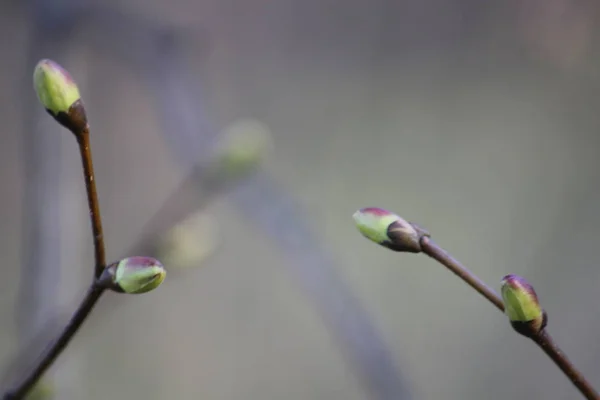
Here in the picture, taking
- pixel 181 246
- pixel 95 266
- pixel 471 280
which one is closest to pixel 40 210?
pixel 181 246

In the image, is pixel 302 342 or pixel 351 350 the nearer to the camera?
pixel 351 350

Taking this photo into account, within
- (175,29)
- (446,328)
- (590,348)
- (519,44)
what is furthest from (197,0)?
(590,348)

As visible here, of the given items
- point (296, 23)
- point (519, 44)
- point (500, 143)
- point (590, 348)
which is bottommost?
point (590, 348)

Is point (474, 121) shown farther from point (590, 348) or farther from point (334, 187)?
point (590, 348)

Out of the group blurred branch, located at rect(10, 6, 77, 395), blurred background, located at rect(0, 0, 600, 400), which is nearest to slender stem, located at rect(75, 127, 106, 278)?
blurred branch, located at rect(10, 6, 77, 395)

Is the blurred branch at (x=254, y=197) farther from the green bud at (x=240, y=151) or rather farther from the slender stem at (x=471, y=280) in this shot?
the slender stem at (x=471, y=280)

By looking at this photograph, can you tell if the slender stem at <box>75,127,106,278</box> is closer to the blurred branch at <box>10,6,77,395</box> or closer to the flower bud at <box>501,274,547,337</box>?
the flower bud at <box>501,274,547,337</box>

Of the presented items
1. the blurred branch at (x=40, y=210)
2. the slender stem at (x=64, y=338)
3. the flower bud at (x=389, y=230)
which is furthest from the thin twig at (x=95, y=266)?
the blurred branch at (x=40, y=210)

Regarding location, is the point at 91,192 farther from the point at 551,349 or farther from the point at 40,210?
the point at 40,210
